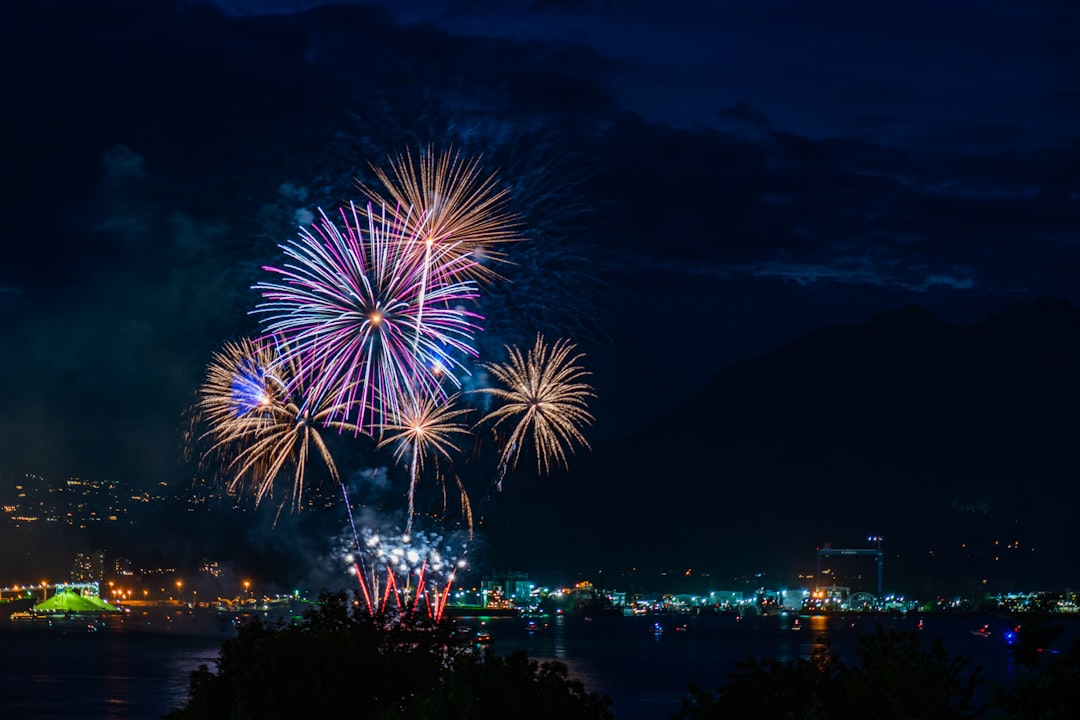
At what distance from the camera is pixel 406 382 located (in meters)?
49.9

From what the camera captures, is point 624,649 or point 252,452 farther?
point 624,649

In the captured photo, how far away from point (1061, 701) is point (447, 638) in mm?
19634

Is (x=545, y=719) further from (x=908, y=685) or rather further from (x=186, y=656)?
(x=186, y=656)

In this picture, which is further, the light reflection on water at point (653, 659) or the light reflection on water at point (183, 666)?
the light reflection on water at point (653, 659)

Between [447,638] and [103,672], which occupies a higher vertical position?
[447,638]

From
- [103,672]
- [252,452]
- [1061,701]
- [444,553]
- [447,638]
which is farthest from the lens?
[103,672]

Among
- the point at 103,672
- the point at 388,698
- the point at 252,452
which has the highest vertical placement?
the point at 252,452

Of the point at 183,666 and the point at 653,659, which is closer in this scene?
the point at 183,666

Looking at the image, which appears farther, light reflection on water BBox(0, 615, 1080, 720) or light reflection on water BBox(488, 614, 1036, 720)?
light reflection on water BBox(488, 614, 1036, 720)

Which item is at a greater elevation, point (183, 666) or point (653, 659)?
point (653, 659)

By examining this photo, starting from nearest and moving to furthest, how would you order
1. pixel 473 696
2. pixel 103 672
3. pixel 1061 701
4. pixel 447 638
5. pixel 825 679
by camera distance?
1. pixel 1061 701
2. pixel 825 679
3. pixel 473 696
4. pixel 447 638
5. pixel 103 672

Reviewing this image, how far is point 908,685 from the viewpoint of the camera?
68.1 feet

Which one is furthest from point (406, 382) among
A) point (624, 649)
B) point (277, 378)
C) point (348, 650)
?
point (624, 649)

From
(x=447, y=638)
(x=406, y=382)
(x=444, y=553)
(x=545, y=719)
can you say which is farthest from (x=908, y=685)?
(x=444, y=553)
